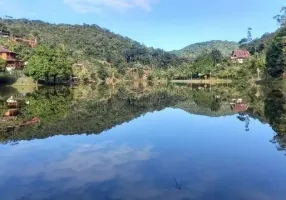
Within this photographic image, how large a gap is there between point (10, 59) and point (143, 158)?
2410 inches

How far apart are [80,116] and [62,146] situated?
26.0 feet

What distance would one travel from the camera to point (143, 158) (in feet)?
34.1

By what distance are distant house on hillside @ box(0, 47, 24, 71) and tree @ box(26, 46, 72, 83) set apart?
31.5 feet

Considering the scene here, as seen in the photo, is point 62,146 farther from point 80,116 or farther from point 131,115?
point 131,115

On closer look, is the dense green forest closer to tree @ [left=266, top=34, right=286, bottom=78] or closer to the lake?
tree @ [left=266, top=34, right=286, bottom=78]

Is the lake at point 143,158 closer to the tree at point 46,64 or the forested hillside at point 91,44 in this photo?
the tree at point 46,64

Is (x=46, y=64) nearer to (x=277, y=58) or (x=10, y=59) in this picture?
(x=10, y=59)

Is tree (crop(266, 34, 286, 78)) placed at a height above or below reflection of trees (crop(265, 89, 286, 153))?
above

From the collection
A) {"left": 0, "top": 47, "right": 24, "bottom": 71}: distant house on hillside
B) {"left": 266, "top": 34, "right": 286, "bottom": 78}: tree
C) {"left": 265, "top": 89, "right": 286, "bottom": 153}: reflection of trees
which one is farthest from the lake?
{"left": 0, "top": 47, "right": 24, "bottom": 71}: distant house on hillside

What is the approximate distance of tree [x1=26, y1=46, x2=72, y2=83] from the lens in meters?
54.4

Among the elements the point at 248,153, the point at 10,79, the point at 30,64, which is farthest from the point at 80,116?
the point at 10,79

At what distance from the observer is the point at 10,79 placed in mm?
57250

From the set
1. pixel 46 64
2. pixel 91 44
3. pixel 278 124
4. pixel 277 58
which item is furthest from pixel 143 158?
pixel 91 44

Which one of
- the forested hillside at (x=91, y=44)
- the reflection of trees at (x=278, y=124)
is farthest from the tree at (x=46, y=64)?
the forested hillside at (x=91, y=44)
